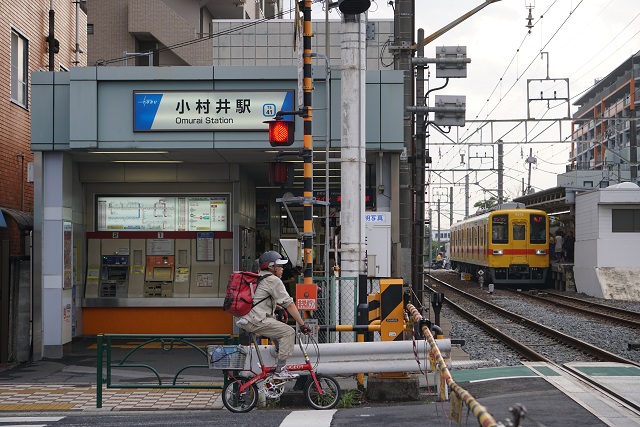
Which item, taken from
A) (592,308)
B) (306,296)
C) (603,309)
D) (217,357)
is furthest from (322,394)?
(592,308)

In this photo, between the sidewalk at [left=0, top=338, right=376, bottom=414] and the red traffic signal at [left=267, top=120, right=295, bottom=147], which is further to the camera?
the red traffic signal at [left=267, top=120, right=295, bottom=147]

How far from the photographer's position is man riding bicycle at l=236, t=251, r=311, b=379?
989 cm

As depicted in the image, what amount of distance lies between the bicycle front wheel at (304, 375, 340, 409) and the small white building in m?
22.4

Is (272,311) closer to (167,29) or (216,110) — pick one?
(216,110)

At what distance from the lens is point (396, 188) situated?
1544 cm

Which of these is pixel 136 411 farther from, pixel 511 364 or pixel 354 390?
pixel 511 364

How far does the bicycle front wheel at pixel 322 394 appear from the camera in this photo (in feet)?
33.5

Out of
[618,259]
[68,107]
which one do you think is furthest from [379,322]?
[618,259]

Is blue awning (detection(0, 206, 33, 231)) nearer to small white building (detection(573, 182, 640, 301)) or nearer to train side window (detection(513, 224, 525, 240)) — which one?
small white building (detection(573, 182, 640, 301))

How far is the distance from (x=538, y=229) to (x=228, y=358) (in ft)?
95.8

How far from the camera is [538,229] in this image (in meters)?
37.4

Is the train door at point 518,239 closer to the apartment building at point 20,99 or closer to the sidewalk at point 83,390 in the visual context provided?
the apartment building at point 20,99

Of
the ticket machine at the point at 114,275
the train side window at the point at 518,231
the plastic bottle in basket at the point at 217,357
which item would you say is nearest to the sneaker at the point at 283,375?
the plastic bottle in basket at the point at 217,357

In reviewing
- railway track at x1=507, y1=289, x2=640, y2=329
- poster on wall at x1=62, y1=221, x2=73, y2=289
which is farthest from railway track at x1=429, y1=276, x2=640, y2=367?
poster on wall at x1=62, y1=221, x2=73, y2=289
